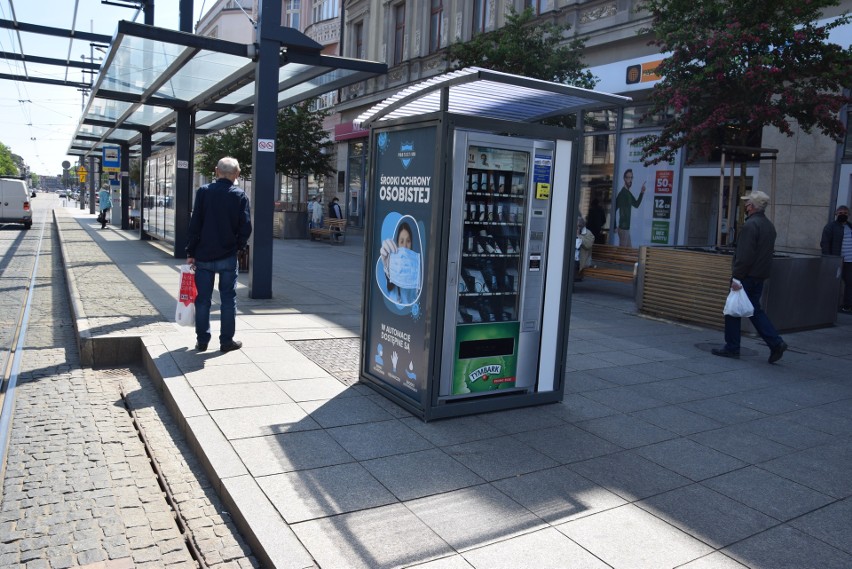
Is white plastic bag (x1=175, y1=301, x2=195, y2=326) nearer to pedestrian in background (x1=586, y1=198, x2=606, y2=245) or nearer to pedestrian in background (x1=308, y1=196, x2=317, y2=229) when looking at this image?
pedestrian in background (x1=586, y1=198, x2=606, y2=245)

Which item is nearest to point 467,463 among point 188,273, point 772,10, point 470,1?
point 188,273

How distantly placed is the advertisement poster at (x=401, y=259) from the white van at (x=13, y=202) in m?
25.7

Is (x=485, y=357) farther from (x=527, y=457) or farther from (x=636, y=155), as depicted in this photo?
(x=636, y=155)

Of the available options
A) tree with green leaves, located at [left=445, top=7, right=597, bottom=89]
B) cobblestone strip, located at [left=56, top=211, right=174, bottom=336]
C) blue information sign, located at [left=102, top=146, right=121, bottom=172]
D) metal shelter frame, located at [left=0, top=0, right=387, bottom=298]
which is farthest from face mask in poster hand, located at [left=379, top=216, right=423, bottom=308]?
blue information sign, located at [left=102, top=146, right=121, bottom=172]

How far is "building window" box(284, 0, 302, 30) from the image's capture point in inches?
1747

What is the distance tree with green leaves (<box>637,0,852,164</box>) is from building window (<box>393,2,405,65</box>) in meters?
18.5

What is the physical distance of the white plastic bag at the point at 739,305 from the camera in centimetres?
755

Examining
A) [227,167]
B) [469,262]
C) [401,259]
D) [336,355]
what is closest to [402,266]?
[401,259]

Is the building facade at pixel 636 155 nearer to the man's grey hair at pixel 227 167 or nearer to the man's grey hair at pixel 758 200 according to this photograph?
the man's grey hair at pixel 758 200


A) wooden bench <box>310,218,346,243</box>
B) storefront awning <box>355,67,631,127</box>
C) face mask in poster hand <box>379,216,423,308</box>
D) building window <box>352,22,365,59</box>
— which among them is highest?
building window <box>352,22,365,59</box>

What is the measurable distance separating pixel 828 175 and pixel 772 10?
3817 mm

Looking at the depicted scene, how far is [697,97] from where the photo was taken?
10008 millimetres

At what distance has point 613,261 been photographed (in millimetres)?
13789

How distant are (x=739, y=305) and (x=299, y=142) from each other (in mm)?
19595
